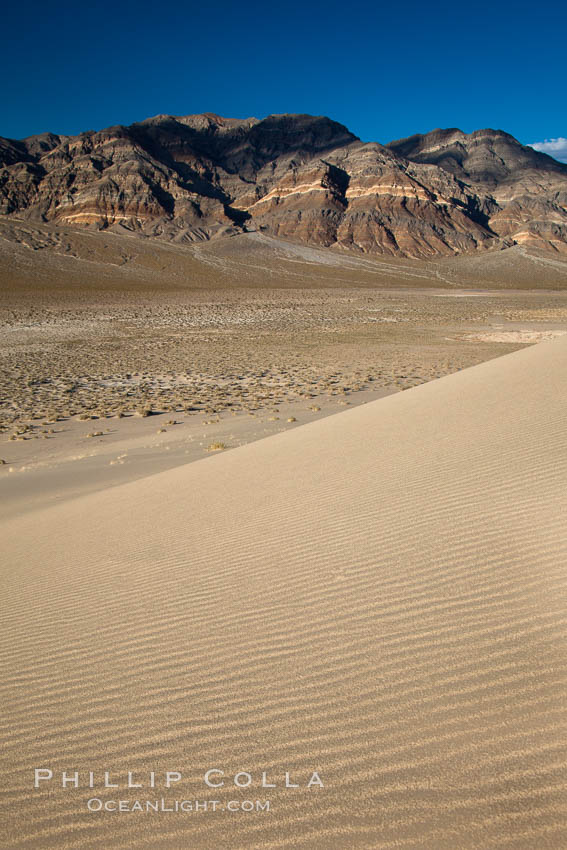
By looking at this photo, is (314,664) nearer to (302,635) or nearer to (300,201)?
(302,635)

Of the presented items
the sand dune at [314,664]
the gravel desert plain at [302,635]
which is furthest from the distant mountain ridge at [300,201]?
the sand dune at [314,664]

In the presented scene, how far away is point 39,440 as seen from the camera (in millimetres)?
11898

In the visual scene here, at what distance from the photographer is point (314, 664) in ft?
9.27

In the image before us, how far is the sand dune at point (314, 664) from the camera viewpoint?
6.64ft

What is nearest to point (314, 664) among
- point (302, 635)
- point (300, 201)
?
point (302, 635)

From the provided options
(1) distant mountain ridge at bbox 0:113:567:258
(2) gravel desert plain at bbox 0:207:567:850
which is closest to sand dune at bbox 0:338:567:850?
(2) gravel desert plain at bbox 0:207:567:850

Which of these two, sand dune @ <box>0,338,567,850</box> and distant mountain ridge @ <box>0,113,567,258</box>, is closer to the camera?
sand dune @ <box>0,338,567,850</box>

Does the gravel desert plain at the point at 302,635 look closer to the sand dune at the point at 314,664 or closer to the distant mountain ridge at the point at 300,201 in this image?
the sand dune at the point at 314,664

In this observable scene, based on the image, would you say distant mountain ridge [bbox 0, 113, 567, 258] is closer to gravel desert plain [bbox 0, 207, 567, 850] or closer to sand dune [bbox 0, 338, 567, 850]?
gravel desert plain [bbox 0, 207, 567, 850]

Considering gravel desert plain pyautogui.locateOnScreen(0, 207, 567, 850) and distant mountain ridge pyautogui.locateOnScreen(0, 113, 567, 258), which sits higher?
distant mountain ridge pyautogui.locateOnScreen(0, 113, 567, 258)

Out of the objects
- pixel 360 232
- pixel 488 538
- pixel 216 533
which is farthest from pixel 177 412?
pixel 360 232

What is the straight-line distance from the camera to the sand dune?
2.03 metres

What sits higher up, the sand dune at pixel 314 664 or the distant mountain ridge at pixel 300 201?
the distant mountain ridge at pixel 300 201

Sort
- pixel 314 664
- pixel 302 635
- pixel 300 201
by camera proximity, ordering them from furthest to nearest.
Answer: pixel 300 201 < pixel 302 635 < pixel 314 664
